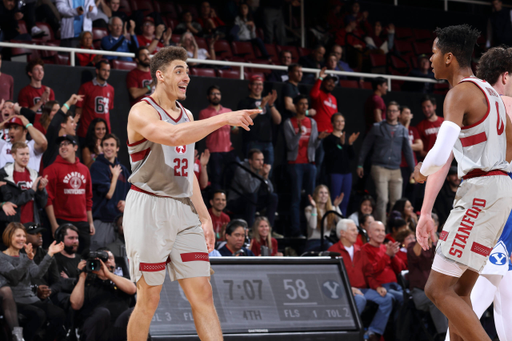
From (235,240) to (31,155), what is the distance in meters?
3.16

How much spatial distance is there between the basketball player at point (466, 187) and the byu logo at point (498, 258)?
436 mm

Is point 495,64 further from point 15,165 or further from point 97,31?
point 97,31

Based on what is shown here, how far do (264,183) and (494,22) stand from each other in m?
9.07

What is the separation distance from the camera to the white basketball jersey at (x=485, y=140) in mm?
3969

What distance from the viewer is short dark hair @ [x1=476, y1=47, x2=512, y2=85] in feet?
15.2

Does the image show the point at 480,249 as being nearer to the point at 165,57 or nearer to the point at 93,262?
the point at 165,57

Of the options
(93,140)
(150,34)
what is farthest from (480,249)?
(150,34)

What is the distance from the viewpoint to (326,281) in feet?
22.9

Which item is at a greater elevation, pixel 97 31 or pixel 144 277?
pixel 97 31

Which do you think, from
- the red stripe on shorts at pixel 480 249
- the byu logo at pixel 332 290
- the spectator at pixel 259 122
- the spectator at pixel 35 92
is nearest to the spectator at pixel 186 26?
the spectator at pixel 259 122

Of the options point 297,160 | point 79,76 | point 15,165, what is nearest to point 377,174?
point 297,160

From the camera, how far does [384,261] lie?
8.78m

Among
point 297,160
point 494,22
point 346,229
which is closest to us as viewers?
point 346,229

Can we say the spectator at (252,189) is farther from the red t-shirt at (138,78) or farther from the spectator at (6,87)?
the spectator at (6,87)
